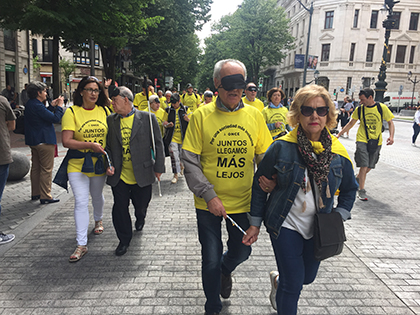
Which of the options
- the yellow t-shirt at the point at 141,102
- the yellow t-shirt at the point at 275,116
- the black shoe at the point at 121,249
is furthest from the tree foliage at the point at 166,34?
the black shoe at the point at 121,249

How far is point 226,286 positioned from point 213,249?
22.4 inches

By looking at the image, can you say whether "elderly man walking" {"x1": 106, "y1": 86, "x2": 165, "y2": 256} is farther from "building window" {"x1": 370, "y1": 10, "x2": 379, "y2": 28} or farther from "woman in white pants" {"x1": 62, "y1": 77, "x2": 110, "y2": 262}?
"building window" {"x1": 370, "y1": 10, "x2": 379, "y2": 28}

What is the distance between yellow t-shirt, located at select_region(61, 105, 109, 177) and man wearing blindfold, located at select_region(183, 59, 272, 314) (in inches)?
67.9

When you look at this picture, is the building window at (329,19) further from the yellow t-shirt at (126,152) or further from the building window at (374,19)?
the yellow t-shirt at (126,152)

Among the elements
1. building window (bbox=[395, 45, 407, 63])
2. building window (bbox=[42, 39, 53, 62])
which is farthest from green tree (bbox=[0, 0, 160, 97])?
building window (bbox=[395, 45, 407, 63])

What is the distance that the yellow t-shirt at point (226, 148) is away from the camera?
103 inches

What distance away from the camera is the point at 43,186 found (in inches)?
224

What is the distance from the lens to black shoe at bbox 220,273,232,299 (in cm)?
300

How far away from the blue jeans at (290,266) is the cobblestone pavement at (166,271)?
723 mm

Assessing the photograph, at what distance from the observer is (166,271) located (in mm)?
3570

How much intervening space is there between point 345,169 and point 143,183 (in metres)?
2.37

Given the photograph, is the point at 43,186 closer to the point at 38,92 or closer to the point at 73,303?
the point at 38,92

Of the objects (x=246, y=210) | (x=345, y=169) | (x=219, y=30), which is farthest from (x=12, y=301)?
(x=219, y=30)

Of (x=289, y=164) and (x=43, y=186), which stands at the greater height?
(x=289, y=164)
